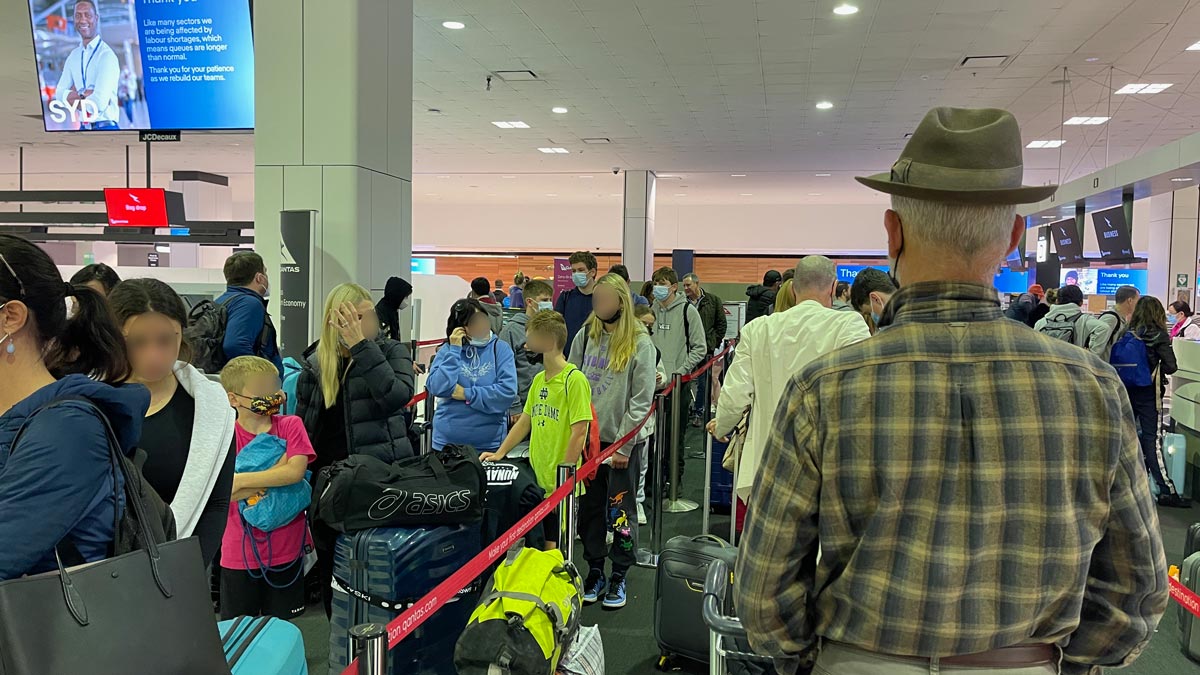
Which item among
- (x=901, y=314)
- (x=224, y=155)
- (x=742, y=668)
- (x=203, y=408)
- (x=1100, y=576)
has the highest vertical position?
(x=224, y=155)

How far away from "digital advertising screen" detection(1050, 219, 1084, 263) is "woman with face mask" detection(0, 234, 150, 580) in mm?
14787

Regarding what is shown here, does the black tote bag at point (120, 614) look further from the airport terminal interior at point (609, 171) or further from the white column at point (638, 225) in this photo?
the white column at point (638, 225)

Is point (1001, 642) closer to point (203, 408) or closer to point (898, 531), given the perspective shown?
point (898, 531)

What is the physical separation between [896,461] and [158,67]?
6787mm

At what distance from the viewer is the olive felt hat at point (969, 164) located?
1.21 meters

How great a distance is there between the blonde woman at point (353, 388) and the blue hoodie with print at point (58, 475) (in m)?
2.04

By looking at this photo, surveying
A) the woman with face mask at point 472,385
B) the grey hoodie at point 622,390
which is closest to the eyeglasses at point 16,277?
the woman with face mask at point 472,385

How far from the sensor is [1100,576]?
1.30 metres

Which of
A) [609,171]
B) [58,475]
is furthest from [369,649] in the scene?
[609,171]

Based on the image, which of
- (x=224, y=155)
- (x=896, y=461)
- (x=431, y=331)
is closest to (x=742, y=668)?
(x=896, y=461)

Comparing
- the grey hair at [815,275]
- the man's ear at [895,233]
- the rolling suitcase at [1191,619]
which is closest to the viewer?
the man's ear at [895,233]

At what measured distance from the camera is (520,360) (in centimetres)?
631

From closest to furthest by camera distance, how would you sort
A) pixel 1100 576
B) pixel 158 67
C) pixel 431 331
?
pixel 1100 576 < pixel 158 67 < pixel 431 331

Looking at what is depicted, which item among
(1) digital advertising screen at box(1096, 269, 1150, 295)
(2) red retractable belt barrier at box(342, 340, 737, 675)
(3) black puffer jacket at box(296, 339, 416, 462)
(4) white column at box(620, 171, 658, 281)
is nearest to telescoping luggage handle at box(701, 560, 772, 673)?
(2) red retractable belt barrier at box(342, 340, 737, 675)
